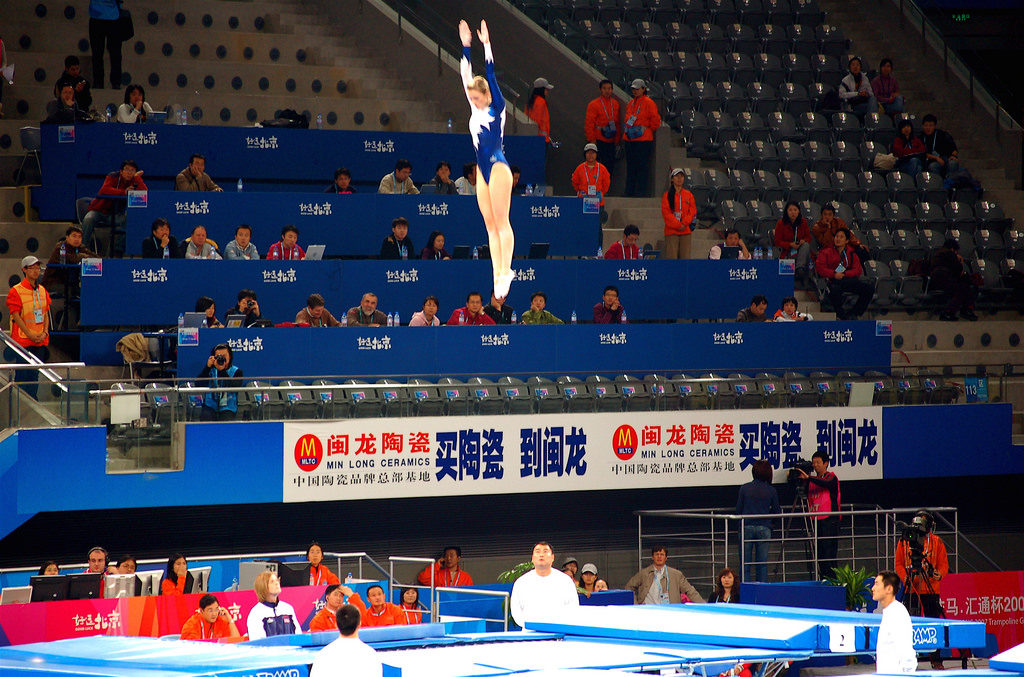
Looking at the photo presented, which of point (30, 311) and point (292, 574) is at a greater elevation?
point (30, 311)

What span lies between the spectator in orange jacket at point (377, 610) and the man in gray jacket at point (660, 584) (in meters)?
3.10

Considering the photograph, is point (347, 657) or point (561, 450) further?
point (561, 450)

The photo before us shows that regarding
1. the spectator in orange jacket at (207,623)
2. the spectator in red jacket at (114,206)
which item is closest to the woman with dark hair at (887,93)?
the spectator in red jacket at (114,206)

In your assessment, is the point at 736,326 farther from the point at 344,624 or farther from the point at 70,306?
the point at 344,624

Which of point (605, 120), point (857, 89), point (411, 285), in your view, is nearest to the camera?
point (411, 285)

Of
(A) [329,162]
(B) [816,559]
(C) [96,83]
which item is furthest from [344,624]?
(C) [96,83]

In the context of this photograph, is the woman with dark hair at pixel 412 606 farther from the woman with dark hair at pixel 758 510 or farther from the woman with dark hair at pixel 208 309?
the woman with dark hair at pixel 758 510

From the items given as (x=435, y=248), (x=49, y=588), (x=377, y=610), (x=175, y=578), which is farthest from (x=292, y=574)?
(x=435, y=248)

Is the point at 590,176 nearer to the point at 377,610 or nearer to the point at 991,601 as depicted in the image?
the point at 991,601

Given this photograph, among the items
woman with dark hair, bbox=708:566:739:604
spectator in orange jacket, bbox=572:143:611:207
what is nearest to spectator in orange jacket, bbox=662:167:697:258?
spectator in orange jacket, bbox=572:143:611:207

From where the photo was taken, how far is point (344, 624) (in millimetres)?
7211

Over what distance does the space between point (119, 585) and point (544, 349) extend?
5.06 metres

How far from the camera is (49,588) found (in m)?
10.5

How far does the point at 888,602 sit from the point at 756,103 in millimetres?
11995
